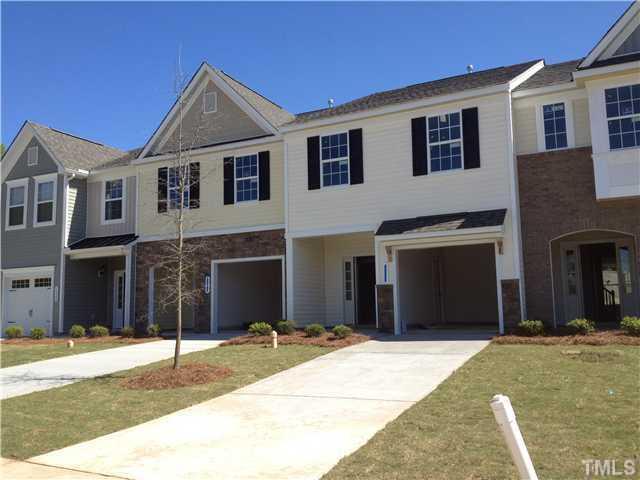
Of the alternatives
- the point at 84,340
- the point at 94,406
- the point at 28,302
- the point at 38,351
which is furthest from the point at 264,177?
the point at 94,406

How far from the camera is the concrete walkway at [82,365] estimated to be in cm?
1180

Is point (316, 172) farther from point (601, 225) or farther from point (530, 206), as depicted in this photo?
point (601, 225)

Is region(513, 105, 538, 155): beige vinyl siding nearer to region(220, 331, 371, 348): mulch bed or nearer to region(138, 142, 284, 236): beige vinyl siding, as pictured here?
region(220, 331, 371, 348): mulch bed

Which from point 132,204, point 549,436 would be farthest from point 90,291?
point 549,436

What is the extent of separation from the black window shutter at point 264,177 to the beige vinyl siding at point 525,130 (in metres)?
8.18

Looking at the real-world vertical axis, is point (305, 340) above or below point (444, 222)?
below

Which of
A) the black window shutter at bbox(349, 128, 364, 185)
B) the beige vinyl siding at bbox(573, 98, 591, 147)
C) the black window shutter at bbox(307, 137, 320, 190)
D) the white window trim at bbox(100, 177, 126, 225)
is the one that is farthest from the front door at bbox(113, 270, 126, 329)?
the beige vinyl siding at bbox(573, 98, 591, 147)

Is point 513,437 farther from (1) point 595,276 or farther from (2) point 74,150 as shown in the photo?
(2) point 74,150

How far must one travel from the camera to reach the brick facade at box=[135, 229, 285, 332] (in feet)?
65.8

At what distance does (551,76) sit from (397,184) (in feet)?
18.0

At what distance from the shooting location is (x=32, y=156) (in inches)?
975

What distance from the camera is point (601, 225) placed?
15266 mm

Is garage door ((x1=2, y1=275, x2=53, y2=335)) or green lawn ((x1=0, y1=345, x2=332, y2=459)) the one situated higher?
garage door ((x1=2, y1=275, x2=53, y2=335))

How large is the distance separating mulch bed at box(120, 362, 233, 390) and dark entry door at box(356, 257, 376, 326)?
9.66m
